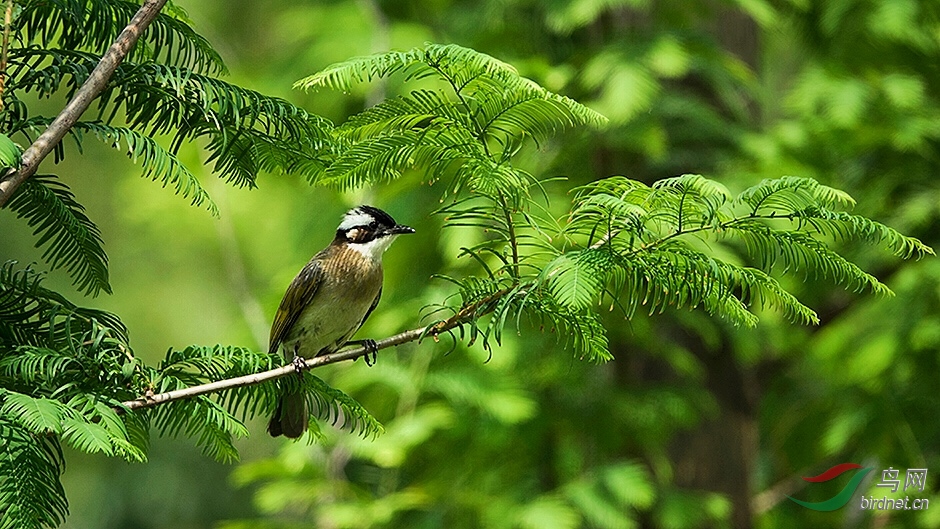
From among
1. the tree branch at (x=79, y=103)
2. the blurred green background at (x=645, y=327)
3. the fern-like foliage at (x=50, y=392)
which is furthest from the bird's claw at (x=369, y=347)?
the blurred green background at (x=645, y=327)

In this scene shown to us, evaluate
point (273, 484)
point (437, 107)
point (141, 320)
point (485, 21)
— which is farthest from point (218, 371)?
point (141, 320)

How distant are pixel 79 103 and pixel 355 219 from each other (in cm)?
191

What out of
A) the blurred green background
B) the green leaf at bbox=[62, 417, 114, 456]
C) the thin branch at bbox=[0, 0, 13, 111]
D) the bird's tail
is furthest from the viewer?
the blurred green background

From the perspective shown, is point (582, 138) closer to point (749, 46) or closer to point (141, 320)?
point (749, 46)

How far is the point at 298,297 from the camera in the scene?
3.73 meters

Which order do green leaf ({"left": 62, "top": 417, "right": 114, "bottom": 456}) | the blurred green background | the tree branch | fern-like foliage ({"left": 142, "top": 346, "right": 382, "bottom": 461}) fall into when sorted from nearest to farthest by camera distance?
green leaf ({"left": 62, "top": 417, "right": 114, "bottom": 456}) < the tree branch < fern-like foliage ({"left": 142, "top": 346, "right": 382, "bottom": 461}) < the blurred green background

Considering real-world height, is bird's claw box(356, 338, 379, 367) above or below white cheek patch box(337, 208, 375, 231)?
below

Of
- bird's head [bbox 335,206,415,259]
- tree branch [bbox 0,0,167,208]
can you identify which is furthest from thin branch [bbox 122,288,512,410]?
bird's head [bbox 335,206,415,259]

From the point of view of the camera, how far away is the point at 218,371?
2102 millimetres

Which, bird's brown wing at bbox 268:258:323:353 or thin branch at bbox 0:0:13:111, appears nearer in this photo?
thin branch at bbox 0:0:13:111

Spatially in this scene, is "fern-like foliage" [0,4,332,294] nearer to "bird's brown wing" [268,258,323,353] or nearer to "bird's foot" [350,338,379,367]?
"bird's foot" [350,338,379,367]

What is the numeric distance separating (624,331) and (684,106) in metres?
1.16

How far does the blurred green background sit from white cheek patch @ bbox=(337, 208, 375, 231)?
0.71 m

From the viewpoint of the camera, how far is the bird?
12.0 feet
